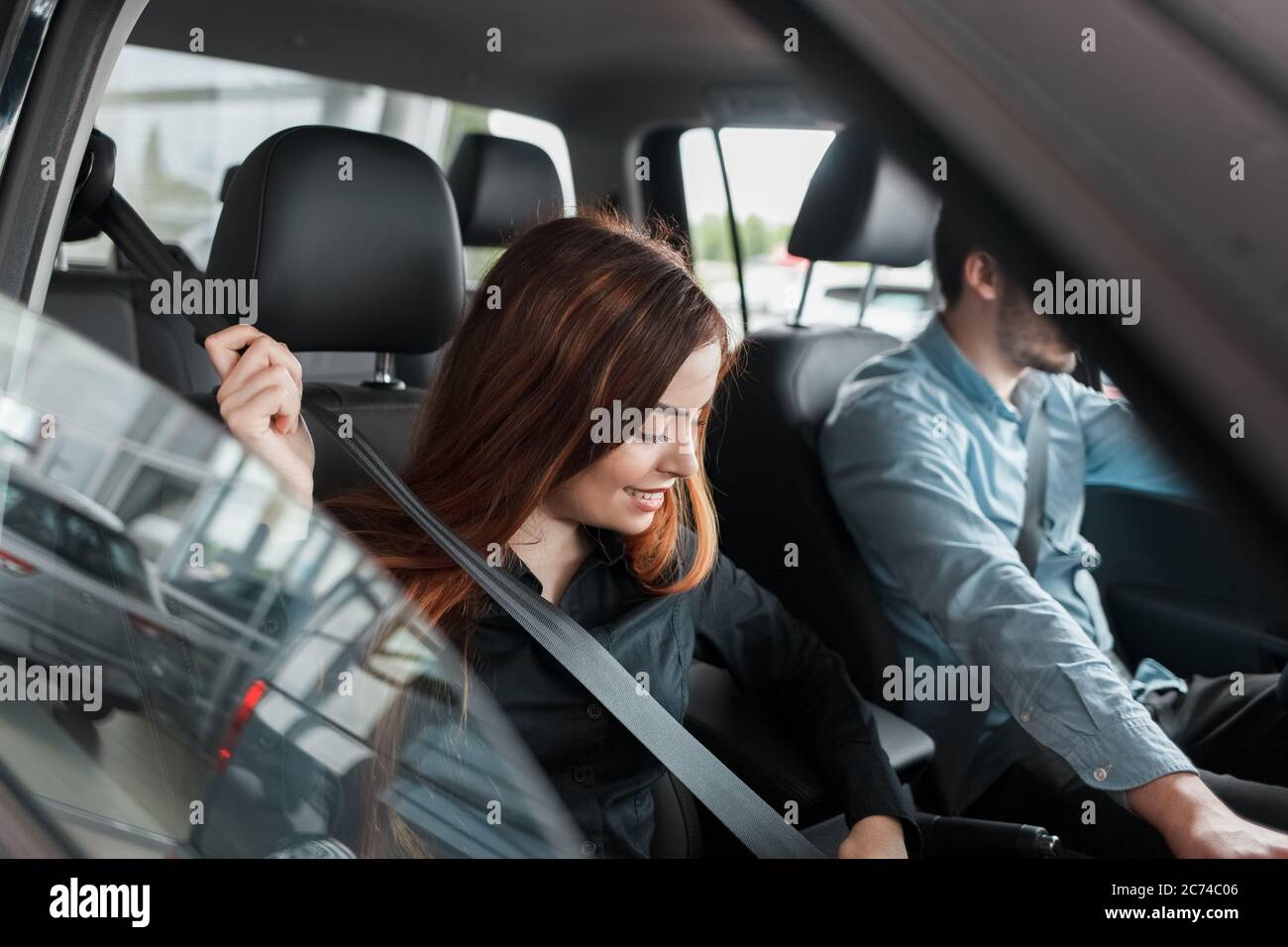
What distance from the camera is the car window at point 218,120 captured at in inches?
105

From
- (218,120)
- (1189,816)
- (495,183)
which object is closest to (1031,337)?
(1189,816)

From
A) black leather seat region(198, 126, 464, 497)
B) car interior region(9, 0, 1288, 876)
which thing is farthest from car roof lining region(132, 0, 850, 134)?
black leather seat region(198, 126, 464, 497)

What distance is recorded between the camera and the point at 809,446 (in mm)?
1836

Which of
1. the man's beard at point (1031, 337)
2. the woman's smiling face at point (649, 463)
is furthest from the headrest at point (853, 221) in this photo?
the woman's smiling face at point (649, 463)

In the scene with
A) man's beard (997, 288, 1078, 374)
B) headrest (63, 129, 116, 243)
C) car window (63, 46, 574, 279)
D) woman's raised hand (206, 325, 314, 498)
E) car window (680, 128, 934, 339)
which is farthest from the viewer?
car window (63, 46, 574, 279)

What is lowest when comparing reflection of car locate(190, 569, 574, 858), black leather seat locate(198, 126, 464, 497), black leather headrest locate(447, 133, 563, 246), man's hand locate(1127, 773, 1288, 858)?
man's hand locate(1127, 773, 1288, 858)

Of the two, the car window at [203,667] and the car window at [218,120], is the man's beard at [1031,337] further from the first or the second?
the car window at [218,120]

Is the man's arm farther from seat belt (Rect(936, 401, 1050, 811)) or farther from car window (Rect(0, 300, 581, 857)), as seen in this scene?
car window (Rect(0, 300, 581, 857))

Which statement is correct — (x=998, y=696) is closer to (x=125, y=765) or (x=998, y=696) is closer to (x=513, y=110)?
(x=125, y=765)

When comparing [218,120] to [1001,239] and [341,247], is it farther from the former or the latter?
[1001,239]

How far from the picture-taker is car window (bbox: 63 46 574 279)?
267cm

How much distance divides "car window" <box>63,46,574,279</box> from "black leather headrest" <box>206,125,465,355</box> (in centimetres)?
106

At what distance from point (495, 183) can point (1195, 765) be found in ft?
4.83

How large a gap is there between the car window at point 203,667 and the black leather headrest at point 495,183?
119cm
